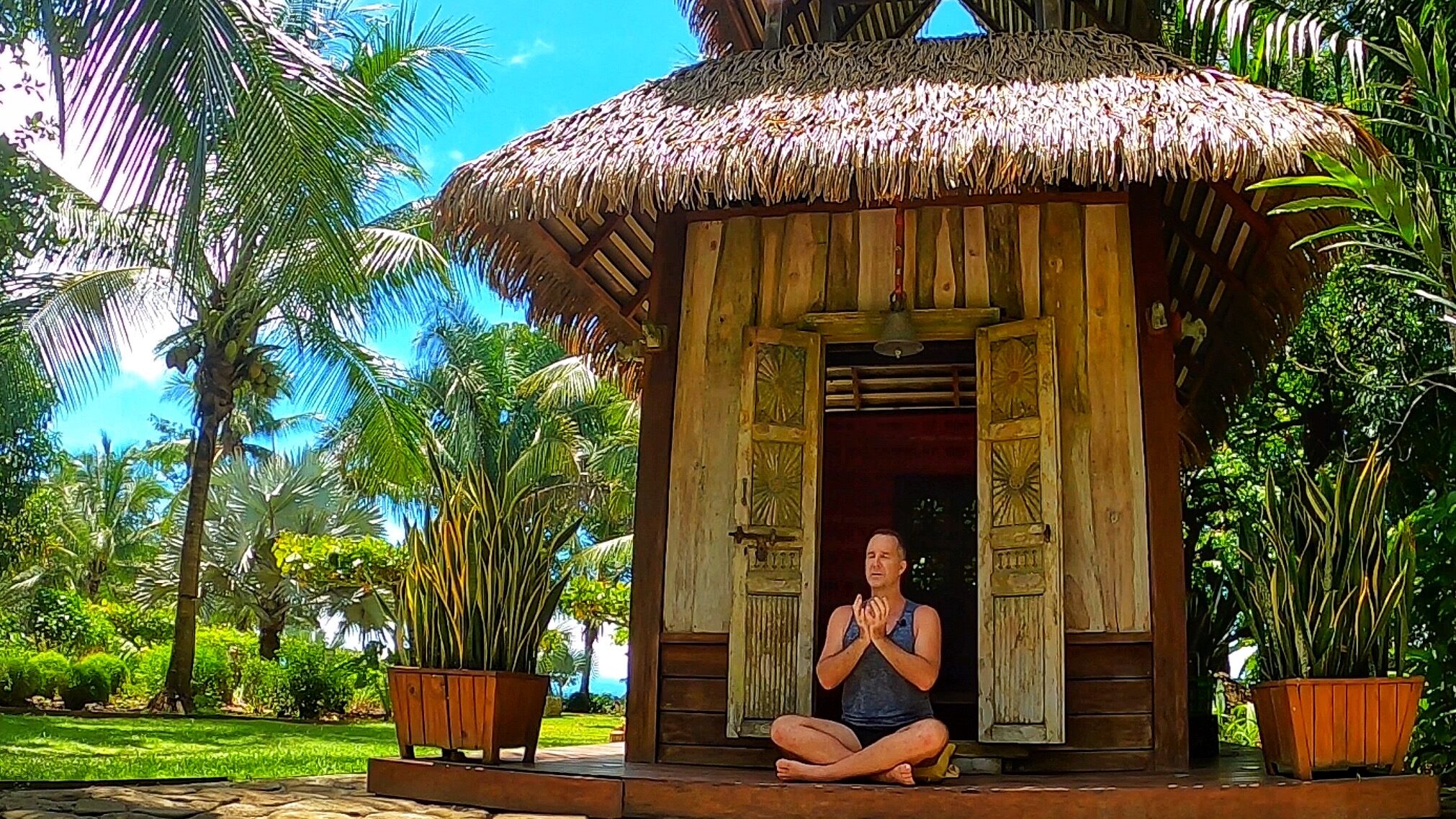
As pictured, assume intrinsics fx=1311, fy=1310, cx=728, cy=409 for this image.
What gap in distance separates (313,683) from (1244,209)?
1294 centimetres

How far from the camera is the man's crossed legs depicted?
4.23 meters

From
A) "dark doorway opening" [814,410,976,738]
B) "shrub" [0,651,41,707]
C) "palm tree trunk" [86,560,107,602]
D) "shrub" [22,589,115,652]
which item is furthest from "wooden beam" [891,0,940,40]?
"palm tree trunk" [86,560,107,602]

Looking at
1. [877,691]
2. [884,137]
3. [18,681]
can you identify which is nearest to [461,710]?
[877,691]

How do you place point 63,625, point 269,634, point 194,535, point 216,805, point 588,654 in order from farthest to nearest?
point 588,654 → point 269,634 → point 63,625 → point 194,535 → point 216,805

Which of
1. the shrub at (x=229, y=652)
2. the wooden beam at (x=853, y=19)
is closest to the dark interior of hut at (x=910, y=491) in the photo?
the wooden beam at (x=853, y=19)

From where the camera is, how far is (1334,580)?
4398mm

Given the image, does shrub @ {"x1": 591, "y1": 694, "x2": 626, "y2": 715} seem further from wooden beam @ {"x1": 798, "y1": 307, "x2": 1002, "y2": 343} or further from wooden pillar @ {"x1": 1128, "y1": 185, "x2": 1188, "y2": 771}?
wooden pillar @ {"x1": 1128, "y1": 185, "x2": 1188, "y2": 771}

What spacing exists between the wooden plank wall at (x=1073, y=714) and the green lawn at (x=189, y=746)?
2918mm

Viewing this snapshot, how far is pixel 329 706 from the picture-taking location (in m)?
15.8

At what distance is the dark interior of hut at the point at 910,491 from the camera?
8.06m

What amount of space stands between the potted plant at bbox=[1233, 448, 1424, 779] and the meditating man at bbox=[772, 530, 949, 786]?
1.15 metres

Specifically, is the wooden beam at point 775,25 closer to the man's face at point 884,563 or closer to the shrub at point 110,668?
the man's face at point 884,563

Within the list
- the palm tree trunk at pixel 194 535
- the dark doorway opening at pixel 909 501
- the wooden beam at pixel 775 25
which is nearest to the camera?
the wooden beam at pixel 775 25

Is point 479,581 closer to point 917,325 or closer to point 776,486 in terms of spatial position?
point 776,486
